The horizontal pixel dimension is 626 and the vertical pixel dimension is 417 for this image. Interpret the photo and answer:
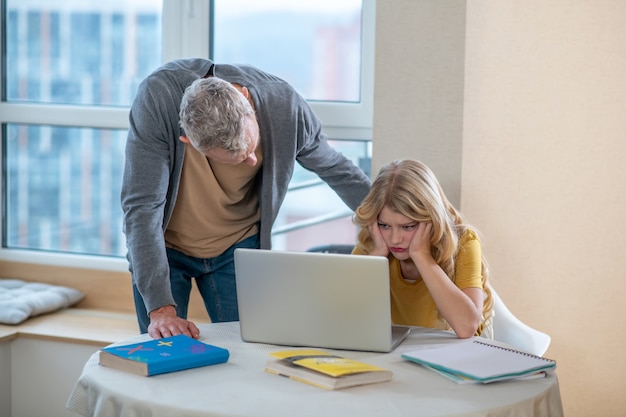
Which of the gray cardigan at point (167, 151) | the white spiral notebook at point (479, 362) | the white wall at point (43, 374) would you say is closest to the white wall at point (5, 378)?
the white wall at point (43, 374)

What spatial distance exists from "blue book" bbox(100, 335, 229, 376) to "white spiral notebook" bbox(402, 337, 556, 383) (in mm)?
379

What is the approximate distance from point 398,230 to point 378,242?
0.07 meters

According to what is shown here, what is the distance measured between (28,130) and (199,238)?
1.51 m

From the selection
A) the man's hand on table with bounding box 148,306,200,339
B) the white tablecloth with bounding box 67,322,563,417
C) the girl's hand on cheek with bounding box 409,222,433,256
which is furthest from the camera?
the girl's hand on cheek with bounding box 409,222,433,256

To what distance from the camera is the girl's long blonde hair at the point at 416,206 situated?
6.48 ft

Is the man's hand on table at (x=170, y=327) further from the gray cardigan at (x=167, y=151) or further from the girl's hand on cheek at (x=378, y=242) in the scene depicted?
the girl's hand on cheek at (x=378, y=242)

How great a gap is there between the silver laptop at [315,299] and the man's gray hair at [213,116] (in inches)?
11.8

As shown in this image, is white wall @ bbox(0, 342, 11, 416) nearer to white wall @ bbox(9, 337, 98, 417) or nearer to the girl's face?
white wall @ bbox(9, 337, 98, 417)

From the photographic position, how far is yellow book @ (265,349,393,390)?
146 cm

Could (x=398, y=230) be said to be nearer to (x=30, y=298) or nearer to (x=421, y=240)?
(x=421, y=240)

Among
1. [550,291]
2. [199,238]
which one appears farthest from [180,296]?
[550,291]

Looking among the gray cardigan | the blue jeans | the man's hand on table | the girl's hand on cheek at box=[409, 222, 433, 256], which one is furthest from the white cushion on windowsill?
the girl's hand on cheek at box=[409, 222, 433, 256]

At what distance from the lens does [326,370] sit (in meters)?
1.47

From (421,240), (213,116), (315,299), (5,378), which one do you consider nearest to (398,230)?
(421,240)
